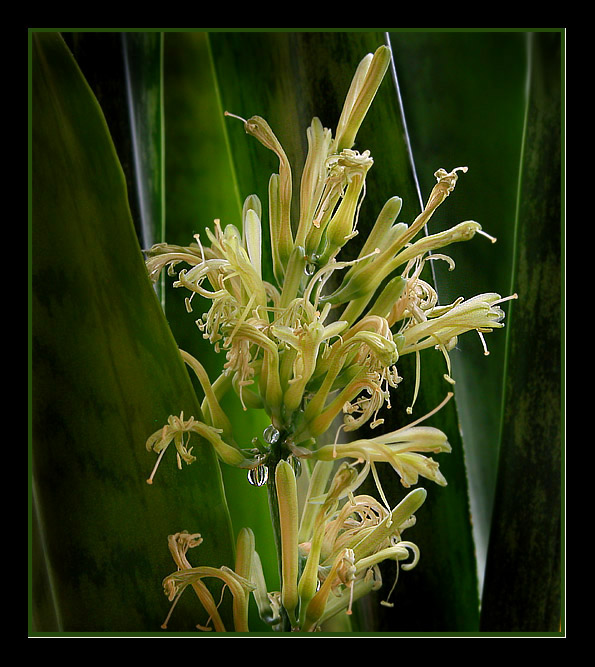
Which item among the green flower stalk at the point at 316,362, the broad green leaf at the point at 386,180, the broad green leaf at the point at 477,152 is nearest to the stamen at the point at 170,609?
the green flower stalk at the point at 316,362

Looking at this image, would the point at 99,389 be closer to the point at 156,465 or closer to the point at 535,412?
the point at 156,465

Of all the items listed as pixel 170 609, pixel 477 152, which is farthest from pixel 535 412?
pixel 170 609

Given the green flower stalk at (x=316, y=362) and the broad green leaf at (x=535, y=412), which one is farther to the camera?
the broad green leaf at (x=535, y=412)

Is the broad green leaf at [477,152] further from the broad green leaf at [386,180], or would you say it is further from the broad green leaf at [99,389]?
the broad green leaf at [99,389]

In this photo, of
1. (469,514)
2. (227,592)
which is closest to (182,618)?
(227,592)

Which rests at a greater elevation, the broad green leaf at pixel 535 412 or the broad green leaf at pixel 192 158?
the broad green leaf at pixel 192 158

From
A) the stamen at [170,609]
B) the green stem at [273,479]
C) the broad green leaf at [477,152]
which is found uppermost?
the broad green leaf at [477,152]
